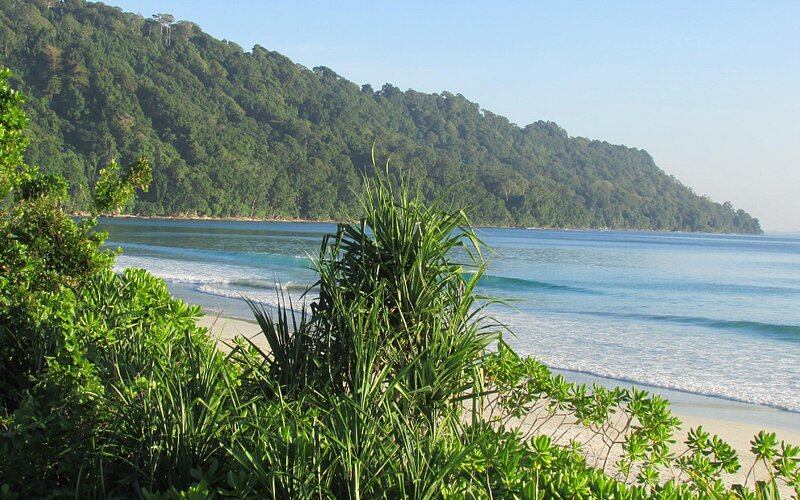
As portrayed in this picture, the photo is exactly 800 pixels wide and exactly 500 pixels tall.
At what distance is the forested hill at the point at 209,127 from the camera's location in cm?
10619

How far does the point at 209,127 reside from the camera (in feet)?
395

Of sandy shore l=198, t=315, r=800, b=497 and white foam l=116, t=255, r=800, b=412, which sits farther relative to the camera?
white foam l=116, t=255, r=800, b=412

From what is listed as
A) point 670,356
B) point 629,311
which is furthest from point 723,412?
point 629,311

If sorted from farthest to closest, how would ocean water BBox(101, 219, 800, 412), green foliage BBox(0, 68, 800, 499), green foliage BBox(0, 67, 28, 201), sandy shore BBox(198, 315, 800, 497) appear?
ocean water BBox(101, 219, 800, 412) < sandy shore BBox(198, 315, 800, 497) < green foliage BBox(0, 67, 28, 201) < green foliage BBox(0, 68, 800, 499)

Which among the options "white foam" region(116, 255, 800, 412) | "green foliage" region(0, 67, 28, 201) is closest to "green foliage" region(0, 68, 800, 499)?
"green foliage" region(0, 67, 28, 201)

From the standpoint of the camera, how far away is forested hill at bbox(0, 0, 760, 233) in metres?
106

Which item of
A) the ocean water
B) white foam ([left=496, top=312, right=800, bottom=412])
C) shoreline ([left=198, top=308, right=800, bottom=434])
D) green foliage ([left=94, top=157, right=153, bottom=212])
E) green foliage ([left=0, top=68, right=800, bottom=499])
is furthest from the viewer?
the ocean water

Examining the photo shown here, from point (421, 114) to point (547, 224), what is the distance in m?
59.0

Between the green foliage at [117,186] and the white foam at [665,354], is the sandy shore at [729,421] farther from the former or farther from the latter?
the green foliage at [117,186]

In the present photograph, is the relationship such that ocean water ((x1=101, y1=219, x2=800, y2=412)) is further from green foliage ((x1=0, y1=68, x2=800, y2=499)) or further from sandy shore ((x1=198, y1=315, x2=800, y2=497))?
sandy shore ((x1=198, y1=315, x2=800, y2=497))

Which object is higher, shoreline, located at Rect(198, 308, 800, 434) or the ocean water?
shoreline, located at Rect(198, 308, 800, 434)

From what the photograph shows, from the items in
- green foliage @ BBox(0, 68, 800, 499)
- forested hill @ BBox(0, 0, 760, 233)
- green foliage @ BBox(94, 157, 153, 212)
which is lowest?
green foliage @ BBox(0, 68, 800, 499)

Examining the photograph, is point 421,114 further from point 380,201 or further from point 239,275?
point 380,201

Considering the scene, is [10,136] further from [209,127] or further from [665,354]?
[209,127]
